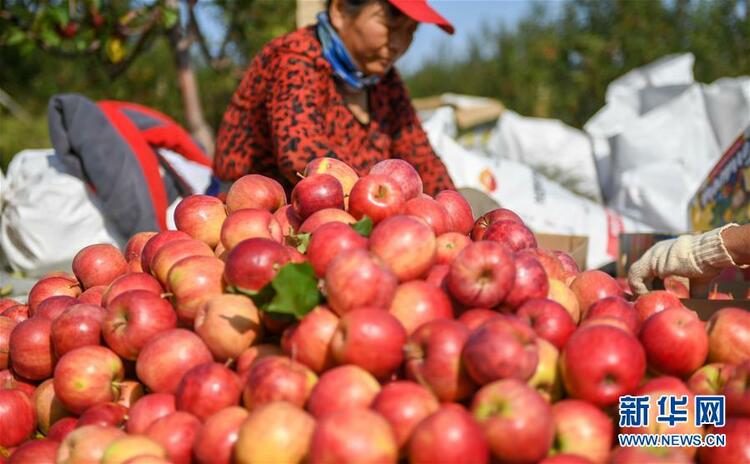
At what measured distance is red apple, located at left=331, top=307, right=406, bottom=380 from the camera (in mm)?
1256

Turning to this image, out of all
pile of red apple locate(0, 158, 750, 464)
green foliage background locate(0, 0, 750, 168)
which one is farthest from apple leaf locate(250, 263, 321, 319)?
green foliage background locate(0, 0, 750, 168)

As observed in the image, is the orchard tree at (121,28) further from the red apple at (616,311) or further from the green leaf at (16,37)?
the red apple at (616,311)

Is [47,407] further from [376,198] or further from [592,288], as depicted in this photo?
[592,288]

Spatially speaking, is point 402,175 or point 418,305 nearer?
point 418,305

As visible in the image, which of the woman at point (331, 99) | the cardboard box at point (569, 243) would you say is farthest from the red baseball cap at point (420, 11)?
the cardboard box at point (569, 243)

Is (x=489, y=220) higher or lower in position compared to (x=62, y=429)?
higher

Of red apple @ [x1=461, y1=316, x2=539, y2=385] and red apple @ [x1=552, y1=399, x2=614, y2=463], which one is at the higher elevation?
red apple @ [x1=461, y1=316, x2=539, y2=385]

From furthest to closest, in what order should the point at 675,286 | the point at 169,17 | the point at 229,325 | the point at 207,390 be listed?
the point at 169,17 < the point at 675,286 < the point at 229,325 < the point at 207,390

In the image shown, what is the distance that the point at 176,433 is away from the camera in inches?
49.4

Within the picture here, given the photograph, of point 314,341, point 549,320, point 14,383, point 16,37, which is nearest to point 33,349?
point 14,383

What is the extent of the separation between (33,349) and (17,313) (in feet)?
1.19

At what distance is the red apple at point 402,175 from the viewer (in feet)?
5.86

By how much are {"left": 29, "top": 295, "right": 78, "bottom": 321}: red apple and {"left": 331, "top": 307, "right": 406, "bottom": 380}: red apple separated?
29.9 inches

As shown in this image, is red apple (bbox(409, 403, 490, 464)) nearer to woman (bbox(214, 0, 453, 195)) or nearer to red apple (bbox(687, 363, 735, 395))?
red apple (bbox(687, 363, 735, 395))
